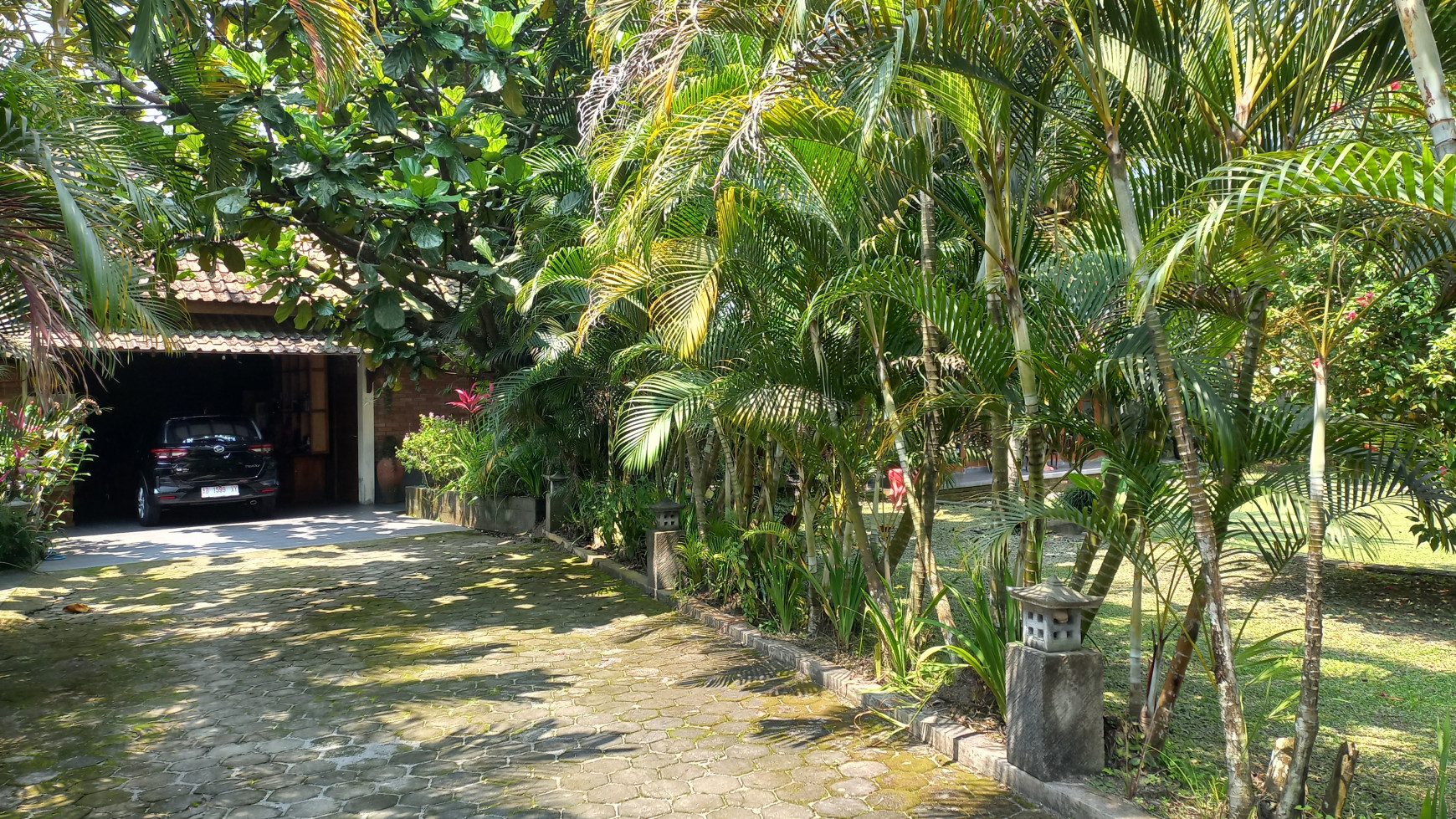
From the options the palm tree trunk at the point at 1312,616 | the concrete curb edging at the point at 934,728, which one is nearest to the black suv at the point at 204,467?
the concrete curb edging at the point at 934,728

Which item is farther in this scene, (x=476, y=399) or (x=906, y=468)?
(x=476, y=399)

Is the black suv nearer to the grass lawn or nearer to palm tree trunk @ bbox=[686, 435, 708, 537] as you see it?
palm tree trunk @ bbox=[686, 435, 708, 537]

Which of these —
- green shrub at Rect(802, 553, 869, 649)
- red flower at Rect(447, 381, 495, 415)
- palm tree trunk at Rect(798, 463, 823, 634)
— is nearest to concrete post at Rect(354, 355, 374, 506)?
red flower at Rect(447, 381, 495, 415)

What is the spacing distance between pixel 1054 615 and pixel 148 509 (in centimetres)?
1311

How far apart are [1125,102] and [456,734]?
409 centimetres

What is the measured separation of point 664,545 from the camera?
7.89m

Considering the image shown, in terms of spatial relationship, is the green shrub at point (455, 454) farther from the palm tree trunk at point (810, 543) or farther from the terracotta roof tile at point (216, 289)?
the palm tree trunk at point (810, 543)

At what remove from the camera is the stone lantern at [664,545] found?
788 cm

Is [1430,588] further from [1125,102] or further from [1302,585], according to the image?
[1125,102]

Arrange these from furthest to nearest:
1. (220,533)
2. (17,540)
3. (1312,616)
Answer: (220,533) < (17,540) < (1312,616)

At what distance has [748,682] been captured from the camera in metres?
5.60

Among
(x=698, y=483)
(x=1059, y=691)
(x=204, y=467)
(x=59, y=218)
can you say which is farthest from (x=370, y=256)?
(x=1059, y=691)

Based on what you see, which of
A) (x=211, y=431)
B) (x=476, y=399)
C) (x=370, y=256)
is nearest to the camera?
(x=370, y=256)

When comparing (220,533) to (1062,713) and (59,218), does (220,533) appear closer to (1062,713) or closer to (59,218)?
(59,218)
